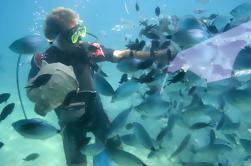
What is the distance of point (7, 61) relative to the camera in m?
36.2

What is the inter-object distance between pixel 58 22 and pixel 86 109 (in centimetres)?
133

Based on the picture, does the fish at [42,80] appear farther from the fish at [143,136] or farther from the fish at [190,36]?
the fish at [190,36]

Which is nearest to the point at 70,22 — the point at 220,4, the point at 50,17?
the point at 50,17

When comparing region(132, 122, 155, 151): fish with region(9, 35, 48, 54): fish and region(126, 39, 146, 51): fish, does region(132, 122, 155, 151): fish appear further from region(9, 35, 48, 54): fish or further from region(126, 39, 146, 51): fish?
region(9, 35, 48, 54): fish

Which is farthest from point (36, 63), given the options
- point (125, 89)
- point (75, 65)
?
point (125, 89)

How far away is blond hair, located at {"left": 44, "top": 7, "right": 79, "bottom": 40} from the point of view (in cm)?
500

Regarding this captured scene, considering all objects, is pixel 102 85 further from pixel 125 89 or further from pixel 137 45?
pixel 137 45

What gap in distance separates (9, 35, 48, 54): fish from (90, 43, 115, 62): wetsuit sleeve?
864 mm

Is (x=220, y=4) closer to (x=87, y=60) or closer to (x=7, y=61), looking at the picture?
(x=7, y=61)

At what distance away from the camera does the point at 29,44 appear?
15.4 ft

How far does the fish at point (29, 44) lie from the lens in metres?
4.70

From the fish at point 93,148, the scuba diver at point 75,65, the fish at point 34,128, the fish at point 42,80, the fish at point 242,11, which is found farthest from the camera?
the fish at point 242,11

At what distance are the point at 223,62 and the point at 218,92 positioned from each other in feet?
1.56

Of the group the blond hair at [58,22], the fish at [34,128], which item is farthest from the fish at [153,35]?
the fish at [34,128]
